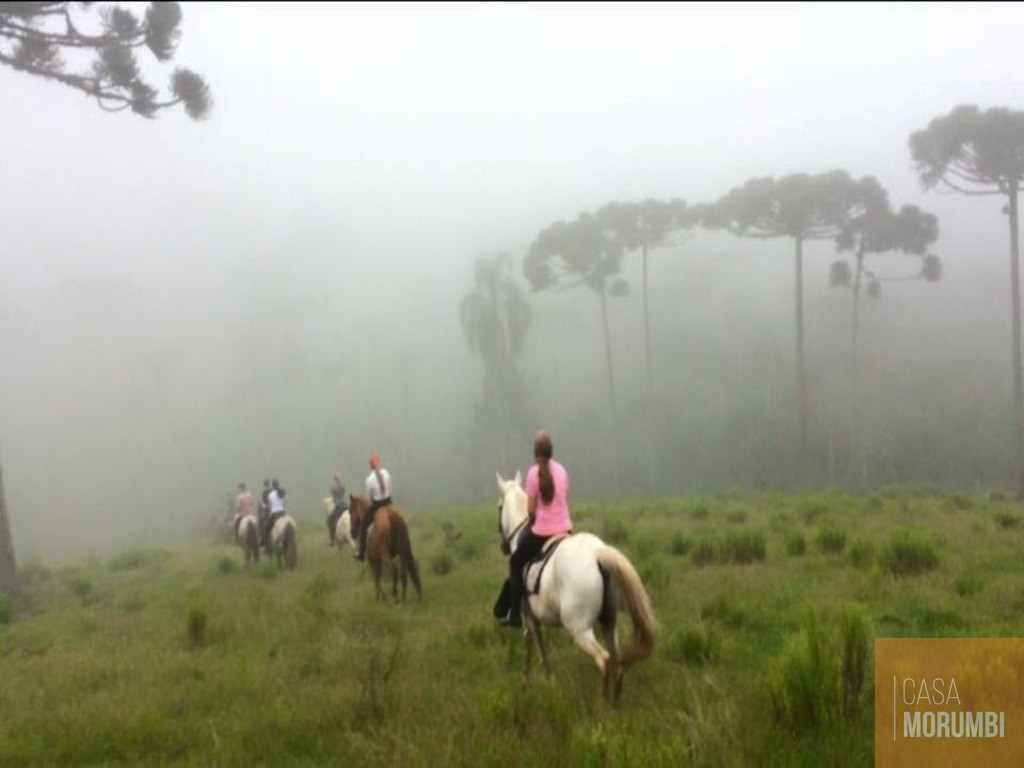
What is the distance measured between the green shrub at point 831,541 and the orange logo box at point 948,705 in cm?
762

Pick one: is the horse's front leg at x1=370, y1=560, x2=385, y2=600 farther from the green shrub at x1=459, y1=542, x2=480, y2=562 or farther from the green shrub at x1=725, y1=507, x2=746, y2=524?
the green shrub at x1=725, y1=507, x2=746, y2=524

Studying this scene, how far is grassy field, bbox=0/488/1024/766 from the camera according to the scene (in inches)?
201

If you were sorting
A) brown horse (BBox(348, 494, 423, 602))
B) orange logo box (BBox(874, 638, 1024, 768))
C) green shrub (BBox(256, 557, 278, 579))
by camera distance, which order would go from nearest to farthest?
orange logo box (BBox(874, 638, 1024, 768)) < brown horse (BBox(348, 494, 423, 602)) < green shrub (BBox(256, 557, 278, 579))

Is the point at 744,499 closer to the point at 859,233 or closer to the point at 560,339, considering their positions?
the point at 859,233

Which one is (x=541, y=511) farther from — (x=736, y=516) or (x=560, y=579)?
(x=736, y=516)

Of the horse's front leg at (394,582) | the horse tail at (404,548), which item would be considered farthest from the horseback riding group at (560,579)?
the horse's front leg at (394,582)

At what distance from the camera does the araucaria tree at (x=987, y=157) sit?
2744cm

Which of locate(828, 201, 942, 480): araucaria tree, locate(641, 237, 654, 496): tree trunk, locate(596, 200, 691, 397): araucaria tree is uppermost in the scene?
locate(596, 200, 691, 397): araucaria tree

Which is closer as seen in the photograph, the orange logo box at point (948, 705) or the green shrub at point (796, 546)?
the orange logo box at point (948, 705)

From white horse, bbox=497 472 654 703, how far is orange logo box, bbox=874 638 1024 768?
1.84 m

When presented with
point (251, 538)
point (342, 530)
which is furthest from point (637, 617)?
point (251, 538)

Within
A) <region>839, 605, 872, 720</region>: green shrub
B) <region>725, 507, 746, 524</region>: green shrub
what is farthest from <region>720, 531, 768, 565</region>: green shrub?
<region>839, 605, 872, 720</region>: green shrub

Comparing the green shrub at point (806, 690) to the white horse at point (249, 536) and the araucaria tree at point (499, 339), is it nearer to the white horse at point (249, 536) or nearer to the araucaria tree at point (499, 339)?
the white horse at point (249, 536)

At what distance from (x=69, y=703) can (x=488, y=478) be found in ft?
143
